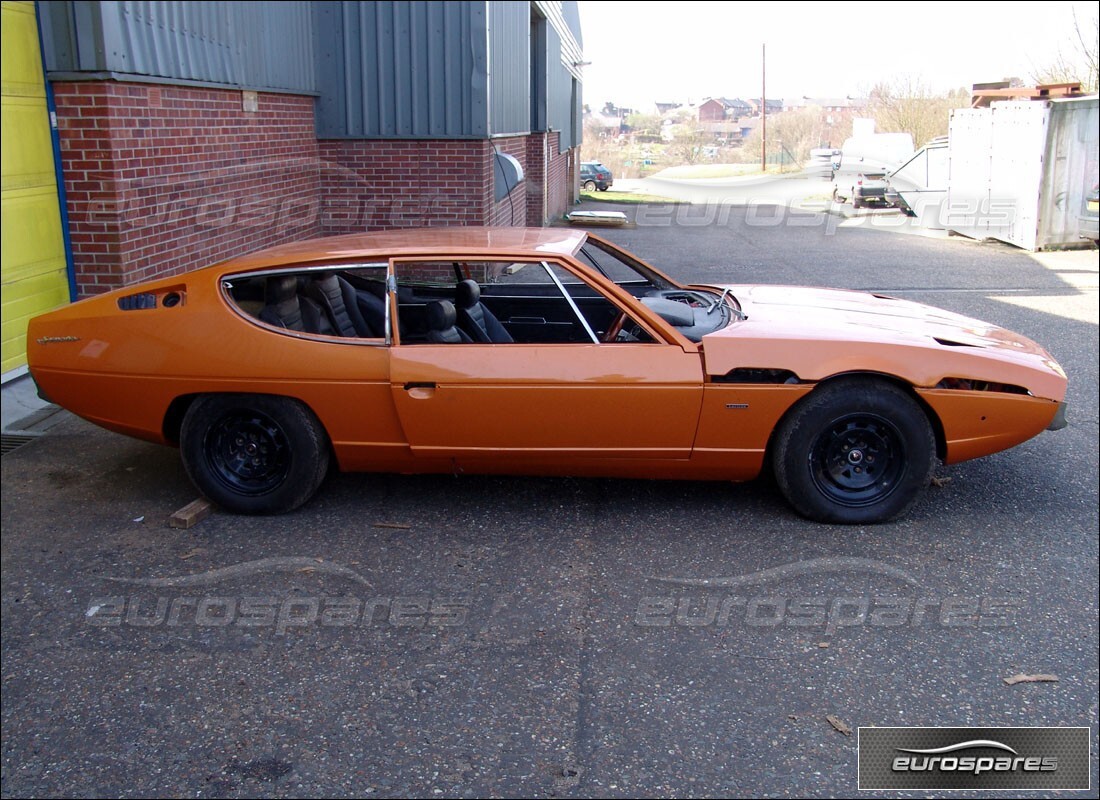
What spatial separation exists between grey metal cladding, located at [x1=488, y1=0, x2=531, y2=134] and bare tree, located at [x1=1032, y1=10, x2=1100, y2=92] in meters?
10.3

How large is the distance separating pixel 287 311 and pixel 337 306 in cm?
26

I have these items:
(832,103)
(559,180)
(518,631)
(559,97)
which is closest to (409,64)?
(518,631)

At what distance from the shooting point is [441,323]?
4.87 meters

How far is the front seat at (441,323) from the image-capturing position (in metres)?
4.86

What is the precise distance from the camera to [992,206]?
18422mm

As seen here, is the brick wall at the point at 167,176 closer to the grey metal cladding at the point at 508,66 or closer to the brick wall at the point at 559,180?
the grey metal cladding at the point at 508,66

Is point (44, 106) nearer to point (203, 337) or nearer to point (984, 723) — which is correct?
point (203, 337)

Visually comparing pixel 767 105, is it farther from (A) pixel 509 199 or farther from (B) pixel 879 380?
(B) pixel 879 380

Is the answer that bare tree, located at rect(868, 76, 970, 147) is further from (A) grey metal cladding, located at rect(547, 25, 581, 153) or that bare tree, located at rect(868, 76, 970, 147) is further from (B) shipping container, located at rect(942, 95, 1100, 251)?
(A) grey metal cladding, located at rect(547, 25, 581, 153)

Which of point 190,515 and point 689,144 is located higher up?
point 689,144

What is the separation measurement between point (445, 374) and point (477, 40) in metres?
7.46

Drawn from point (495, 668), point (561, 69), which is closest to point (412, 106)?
point (495, 668)

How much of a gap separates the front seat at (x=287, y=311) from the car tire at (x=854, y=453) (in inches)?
91.3

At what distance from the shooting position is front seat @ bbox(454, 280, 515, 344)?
510 centimetres
